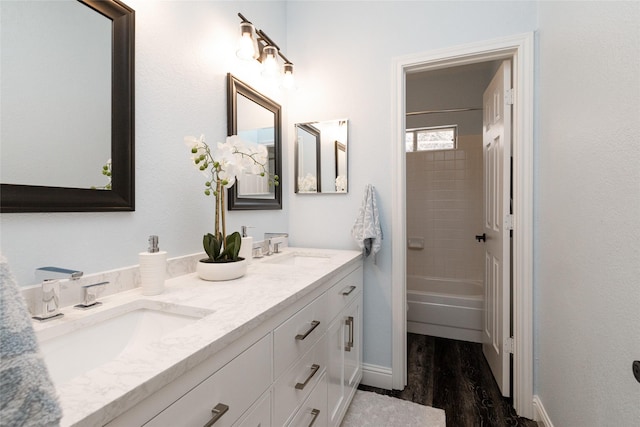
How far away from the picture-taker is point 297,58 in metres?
2.13

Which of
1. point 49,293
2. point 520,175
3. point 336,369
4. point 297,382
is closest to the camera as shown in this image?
point 49,293

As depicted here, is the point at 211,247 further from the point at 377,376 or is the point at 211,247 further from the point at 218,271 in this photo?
the point at 377,376

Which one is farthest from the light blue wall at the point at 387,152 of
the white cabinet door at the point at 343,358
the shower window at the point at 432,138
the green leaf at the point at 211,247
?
the shower window at the point at 432,138

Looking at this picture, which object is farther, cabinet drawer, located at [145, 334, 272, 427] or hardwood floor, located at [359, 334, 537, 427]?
hardwood floor, located at [359, 334, 537, 427]

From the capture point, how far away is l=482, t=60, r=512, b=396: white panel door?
1.77 metres

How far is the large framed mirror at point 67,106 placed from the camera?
0.78m

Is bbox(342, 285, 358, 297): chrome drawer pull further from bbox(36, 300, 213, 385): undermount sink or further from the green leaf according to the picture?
bbox(36, 300, 213, 385): undermount sink

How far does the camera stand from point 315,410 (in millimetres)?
1171

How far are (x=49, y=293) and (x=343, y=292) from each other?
1.12 meters

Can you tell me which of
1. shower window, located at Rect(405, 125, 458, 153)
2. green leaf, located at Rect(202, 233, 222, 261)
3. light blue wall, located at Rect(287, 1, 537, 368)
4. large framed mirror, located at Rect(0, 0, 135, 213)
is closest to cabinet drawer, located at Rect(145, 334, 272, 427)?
green leaf, located at Rect(202, 233, 222, 261)

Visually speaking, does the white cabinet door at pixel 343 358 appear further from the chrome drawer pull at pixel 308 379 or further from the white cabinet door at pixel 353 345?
the chrome drawer pull at pixel 308 379

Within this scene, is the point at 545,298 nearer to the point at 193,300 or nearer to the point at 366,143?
the point at 366,143

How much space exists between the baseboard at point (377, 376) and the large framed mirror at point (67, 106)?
5.49 ft

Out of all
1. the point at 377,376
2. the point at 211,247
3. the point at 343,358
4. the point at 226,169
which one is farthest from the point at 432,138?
the point at 211,247
